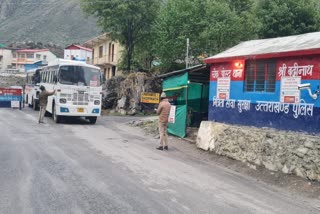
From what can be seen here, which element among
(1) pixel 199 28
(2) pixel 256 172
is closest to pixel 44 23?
(1) pixel 199 28

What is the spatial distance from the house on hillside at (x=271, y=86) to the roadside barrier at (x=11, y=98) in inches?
683

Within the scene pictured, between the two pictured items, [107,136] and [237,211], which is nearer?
[237,211]

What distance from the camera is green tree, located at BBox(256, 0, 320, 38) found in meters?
25.4

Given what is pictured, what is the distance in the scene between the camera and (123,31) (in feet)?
107

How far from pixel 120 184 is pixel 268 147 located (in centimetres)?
487

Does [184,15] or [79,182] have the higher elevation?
[184,15]

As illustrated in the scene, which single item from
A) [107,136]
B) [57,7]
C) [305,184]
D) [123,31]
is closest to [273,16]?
[123,31]

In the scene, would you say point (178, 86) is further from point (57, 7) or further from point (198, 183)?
point (57, 7)

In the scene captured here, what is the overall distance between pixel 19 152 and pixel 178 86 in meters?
7.84

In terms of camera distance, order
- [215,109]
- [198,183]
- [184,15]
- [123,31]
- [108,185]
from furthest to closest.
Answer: [123,31] → [184,15] → [215,109] → [198,183] → [108,185]

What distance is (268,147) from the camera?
11.1 m

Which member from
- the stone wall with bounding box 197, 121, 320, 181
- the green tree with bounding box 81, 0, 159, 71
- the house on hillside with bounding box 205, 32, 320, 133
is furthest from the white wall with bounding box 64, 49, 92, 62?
the stone wall with bounding box 197, 121, 320, 181

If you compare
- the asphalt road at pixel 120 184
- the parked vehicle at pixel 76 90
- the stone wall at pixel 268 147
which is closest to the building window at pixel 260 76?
the stone wall at pixel 268 147

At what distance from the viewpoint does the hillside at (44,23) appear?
11656cm
